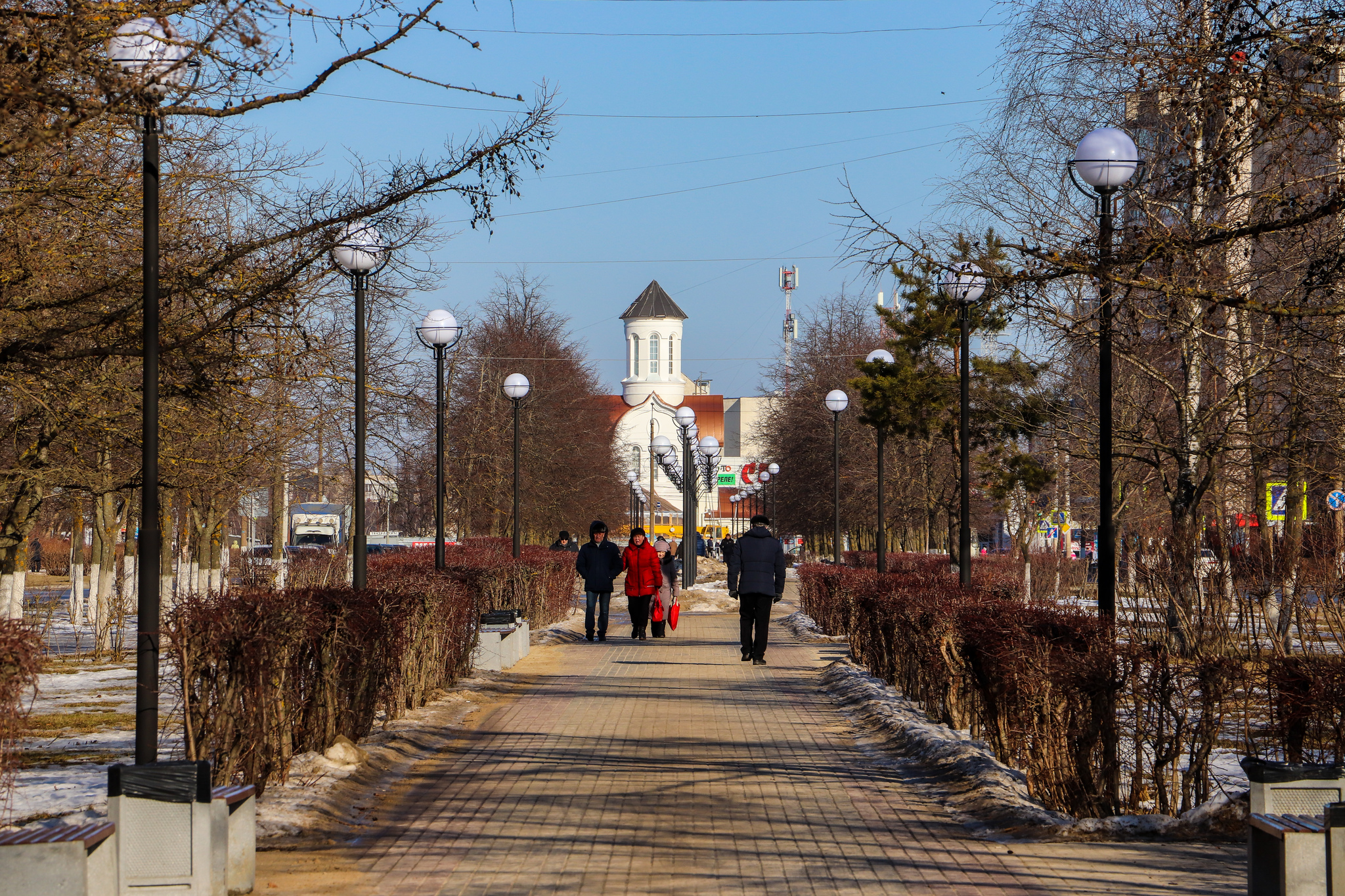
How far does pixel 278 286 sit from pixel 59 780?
3435mm

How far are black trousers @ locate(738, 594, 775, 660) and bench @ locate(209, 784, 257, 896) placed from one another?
9248 mm

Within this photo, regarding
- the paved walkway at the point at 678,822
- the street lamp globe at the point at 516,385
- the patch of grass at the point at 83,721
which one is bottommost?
the patch of grass at the point at 83,721

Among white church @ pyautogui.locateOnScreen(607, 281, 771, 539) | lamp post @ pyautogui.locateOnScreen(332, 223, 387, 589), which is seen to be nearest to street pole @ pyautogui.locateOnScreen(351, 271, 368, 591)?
lamp post @ pyautogui.locateOnScreen(332, 223, 387, 589)

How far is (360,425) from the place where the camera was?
39.2 ft

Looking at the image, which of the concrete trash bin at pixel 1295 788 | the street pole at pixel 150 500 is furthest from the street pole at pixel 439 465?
the concrete trash bin at pixel 1295 788

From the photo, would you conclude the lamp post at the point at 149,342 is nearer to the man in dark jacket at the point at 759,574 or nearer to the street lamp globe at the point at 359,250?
the street lamp globe at the point at 359,250

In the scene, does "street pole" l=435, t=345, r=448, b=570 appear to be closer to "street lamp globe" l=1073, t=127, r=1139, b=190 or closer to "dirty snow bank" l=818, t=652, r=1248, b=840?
"dirty snow bank" l=818, t=652, r=1248, b=840

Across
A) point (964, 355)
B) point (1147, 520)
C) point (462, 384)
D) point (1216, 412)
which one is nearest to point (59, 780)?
point (964, 355)

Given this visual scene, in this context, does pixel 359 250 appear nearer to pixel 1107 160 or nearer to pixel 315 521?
pixel 1107 160

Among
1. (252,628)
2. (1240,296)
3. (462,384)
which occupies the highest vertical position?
(462,384)

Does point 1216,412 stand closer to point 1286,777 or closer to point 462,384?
point 1286,777

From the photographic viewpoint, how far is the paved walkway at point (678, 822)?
551 cm

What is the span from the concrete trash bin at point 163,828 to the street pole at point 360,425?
625 centimetres

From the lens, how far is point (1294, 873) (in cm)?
478
